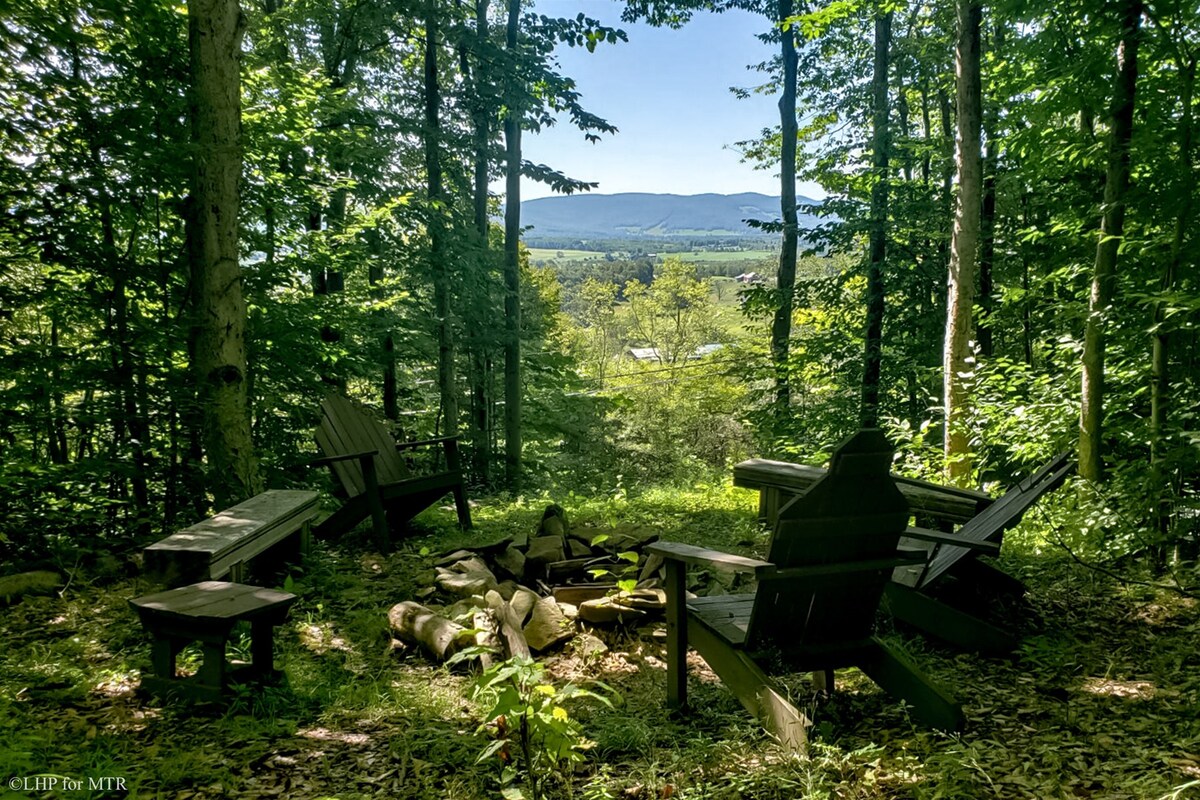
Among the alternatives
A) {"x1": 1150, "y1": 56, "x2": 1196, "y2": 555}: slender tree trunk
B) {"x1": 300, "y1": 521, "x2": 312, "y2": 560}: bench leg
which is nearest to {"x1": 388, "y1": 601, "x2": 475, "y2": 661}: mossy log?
{"x1": 300, "y1": 521, "x2": 312, "y2": 560}: bench leg

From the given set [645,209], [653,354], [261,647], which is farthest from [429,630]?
[645,209]

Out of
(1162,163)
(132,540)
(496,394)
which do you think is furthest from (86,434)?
(496,394)

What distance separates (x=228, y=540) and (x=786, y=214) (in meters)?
9.98

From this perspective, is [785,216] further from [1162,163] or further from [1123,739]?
[1123,739]

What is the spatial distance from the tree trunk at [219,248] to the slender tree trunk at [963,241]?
18.5 feet

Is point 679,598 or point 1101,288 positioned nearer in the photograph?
point 679,598

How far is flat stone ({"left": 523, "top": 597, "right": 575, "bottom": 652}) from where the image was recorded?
317cm

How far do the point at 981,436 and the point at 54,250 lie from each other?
22.0 feet

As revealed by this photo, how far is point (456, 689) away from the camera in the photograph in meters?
2.71

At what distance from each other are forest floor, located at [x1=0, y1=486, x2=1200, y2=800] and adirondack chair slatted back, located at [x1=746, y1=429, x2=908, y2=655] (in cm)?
33

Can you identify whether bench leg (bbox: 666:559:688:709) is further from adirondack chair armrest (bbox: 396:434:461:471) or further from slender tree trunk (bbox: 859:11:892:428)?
slender tree trunk (bbox: 859:11:892:428)

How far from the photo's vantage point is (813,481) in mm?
3330

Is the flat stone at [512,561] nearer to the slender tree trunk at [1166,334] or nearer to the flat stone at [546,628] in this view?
the flat stone at [546,628]

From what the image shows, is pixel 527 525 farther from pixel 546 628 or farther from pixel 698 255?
pixel 698 255
